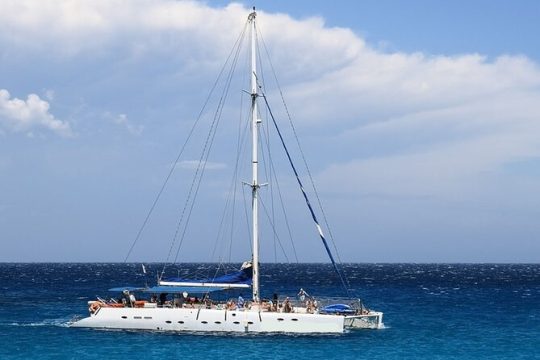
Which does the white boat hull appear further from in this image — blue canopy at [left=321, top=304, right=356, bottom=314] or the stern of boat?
blue canopy at [left=321, top=304, right=356, bottom=314]

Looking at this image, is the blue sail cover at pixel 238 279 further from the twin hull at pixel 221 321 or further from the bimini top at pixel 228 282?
the twin hull at pixel 221 321

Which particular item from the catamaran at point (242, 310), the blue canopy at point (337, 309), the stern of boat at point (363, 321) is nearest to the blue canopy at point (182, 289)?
the catamaran at point (242, 310)

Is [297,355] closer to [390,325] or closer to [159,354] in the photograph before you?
[159,354]

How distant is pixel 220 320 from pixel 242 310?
1525 millimetres

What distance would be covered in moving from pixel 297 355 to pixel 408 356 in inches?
252

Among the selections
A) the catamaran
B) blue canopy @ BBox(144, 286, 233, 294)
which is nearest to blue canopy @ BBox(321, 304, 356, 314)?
the catamaran

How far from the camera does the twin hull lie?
48312 millimetres

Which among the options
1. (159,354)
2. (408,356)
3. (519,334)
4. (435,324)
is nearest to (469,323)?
(435,324)

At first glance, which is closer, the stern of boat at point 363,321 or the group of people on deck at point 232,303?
the group of people on deck at point 232,303

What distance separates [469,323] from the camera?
63094 millimetres

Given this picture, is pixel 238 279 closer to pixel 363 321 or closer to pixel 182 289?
pixel 182 289

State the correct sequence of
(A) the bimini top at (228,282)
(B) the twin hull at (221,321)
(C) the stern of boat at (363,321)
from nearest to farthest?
1. (B) the twin hull at (221,321)
2. (C) the stern of boat at (363,321)
3. (A) the bimini top at (228,282)

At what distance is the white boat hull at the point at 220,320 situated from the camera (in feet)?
159

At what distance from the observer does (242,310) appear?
4878cm
